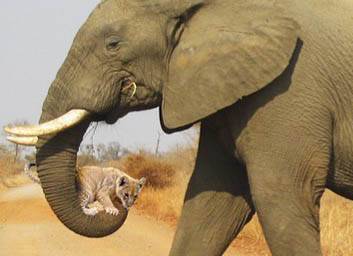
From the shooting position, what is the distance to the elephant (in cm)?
554

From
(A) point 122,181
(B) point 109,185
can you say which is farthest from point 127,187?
(A) point 122,181

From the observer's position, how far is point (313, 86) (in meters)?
5.56

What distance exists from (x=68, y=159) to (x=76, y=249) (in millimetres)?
8034

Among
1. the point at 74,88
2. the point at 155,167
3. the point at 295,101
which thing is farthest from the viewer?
the point at 155,167

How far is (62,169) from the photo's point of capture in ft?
19.7

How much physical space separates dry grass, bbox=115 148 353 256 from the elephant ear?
613cm

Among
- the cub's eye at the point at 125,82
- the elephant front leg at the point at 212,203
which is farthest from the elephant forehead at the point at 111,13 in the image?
the elephant front leg at the point at 212,203

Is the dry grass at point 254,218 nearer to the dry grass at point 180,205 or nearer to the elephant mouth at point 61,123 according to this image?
the dry grass at point 180,205

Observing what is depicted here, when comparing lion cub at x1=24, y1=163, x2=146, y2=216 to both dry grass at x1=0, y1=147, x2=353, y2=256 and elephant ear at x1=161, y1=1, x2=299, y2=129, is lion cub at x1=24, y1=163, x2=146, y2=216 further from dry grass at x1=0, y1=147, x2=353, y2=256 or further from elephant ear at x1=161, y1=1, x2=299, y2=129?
elephant ear at x1=161, y1=1, x2=299, y2=129

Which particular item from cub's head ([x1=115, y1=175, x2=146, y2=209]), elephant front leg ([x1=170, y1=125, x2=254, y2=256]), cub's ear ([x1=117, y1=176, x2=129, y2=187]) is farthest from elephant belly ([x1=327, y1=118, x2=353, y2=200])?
cub's ear ([x1=117, y1=176, x2=129, y2=187])

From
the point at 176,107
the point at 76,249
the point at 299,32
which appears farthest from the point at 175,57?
the point at 76,249

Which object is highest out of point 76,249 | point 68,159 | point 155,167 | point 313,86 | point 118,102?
point 313,86

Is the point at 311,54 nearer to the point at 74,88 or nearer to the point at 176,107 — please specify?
the point at 176,107

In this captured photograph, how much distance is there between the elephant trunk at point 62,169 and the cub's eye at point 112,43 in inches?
17.2
